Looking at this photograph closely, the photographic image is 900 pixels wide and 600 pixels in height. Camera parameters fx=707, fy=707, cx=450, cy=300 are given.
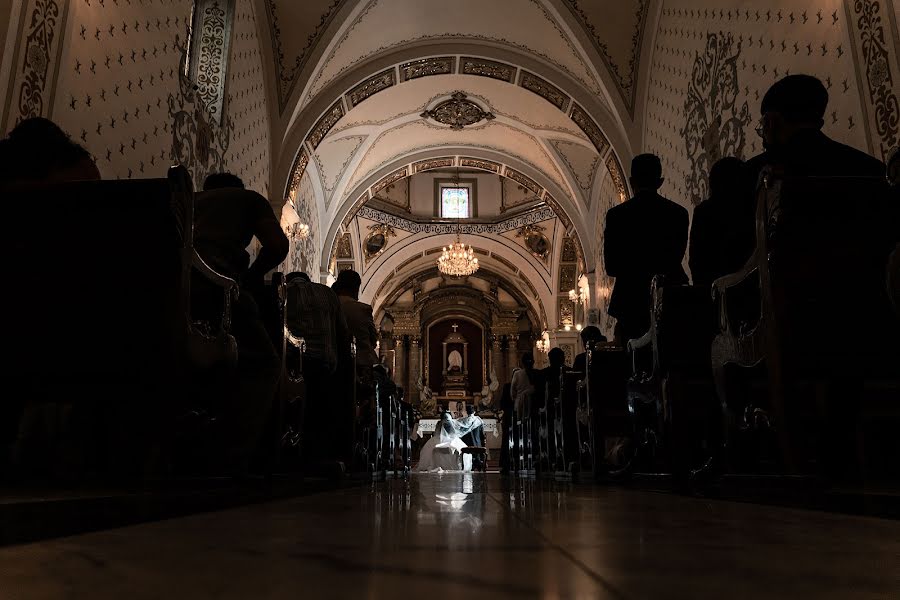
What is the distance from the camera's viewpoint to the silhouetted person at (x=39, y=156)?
2.54 metres

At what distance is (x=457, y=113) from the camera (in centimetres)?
1323

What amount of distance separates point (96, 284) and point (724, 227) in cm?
251

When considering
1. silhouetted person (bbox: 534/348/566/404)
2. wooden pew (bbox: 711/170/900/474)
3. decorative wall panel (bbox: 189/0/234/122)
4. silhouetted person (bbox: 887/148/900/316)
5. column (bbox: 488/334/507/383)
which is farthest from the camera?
column (bbox: 488/334/507/383)

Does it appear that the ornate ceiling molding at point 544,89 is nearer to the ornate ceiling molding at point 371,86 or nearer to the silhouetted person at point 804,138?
the ornate ceiling molding at point 371,86

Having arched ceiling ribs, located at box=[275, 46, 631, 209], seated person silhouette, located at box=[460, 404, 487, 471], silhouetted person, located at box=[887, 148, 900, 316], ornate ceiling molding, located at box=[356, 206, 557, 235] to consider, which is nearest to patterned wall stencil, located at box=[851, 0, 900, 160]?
silhouetted person, located at box=[887, 148, 900, 316]

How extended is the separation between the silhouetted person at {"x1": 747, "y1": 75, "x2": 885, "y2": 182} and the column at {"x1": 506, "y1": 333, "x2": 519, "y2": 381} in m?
23.6

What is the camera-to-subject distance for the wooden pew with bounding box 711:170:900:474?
2117 millimetres

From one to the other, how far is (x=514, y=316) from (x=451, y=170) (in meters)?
8.83

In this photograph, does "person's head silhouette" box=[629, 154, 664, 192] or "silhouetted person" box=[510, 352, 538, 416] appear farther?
"silhouetted person" box=[510, 352, 538, 416]

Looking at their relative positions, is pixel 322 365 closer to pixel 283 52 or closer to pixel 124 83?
pixel 124 83

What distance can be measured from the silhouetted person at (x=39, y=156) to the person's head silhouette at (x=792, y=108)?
265 cm

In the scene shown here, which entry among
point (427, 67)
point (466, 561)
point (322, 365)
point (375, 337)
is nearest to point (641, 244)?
point (322, 365)

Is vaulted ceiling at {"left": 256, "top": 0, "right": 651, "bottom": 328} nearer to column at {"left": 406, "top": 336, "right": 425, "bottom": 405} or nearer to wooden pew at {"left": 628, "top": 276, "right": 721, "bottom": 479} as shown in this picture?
wooden pew at {"left": 628, "top": 276, "right": 721, "bottom": 479}

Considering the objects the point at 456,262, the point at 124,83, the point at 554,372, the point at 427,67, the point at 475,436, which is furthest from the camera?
the point at 456,262
